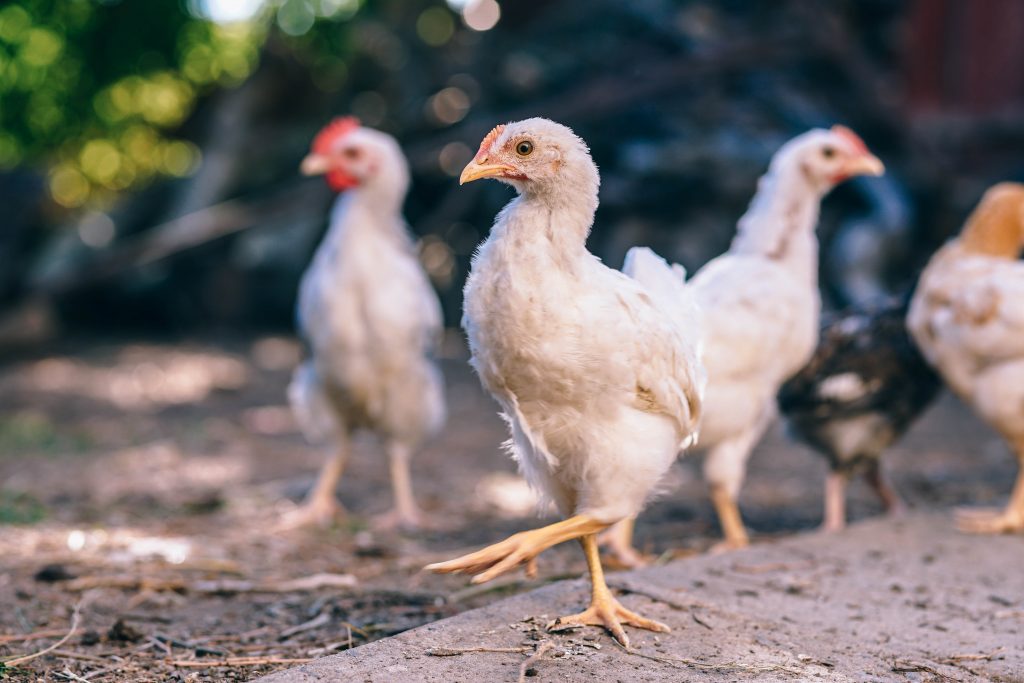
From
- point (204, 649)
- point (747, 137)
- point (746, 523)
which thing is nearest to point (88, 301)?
point (747, 137)

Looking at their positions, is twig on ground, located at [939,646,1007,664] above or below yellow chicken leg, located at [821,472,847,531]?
below

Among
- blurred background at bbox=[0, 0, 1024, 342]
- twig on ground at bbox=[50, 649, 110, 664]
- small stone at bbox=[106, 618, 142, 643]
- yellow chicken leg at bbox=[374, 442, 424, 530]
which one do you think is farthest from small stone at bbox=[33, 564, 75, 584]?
blurred background at bbox=[0, 0, 1024, 342]

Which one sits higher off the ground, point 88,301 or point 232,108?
point 232,108

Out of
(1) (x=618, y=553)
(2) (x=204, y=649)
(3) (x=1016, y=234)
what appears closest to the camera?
(2) (x=204, y=649)

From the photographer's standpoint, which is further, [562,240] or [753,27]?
[753,27]

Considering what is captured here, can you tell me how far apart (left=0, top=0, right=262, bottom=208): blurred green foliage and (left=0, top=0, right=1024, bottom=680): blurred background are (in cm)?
4

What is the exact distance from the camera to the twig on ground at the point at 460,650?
2.77 meters

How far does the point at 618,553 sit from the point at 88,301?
826cm

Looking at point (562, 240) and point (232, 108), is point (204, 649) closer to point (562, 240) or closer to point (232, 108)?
point (562, 240)

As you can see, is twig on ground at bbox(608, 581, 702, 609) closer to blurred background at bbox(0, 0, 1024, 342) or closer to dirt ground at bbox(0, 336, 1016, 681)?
dirt ground at bbox(0, 336, 1016, 681)

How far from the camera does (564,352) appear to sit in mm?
2863

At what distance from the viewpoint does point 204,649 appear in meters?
3.13

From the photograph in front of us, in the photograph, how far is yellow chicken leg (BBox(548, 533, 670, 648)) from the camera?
9.71 ft

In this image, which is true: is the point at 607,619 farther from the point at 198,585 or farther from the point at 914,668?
the point at 198,585
